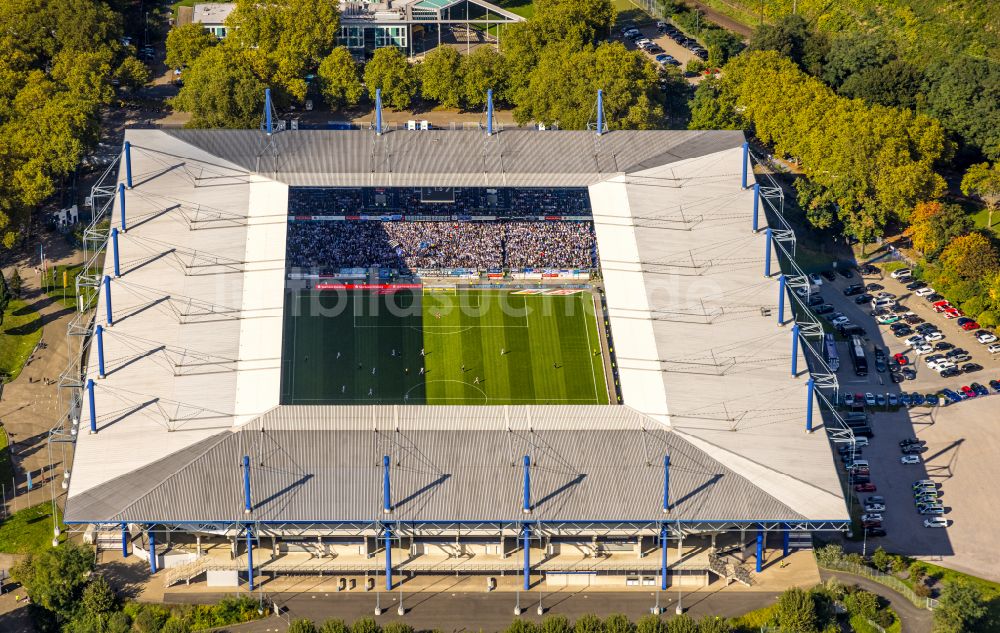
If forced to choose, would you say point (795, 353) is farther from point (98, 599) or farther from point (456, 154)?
point (98, 599)

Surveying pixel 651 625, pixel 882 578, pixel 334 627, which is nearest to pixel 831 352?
pixel 882 578

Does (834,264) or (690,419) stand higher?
(834,264)

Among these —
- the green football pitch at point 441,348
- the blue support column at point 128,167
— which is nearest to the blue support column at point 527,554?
the green football pitch at point 441,348

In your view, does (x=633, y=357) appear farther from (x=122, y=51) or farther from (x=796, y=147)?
(x=122, y=51)

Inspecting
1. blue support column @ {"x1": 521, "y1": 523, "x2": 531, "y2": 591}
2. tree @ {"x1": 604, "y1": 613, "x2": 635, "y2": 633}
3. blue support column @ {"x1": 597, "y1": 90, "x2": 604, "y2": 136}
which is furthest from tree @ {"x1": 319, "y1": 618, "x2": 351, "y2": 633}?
blue support column @ {"x1": 597, "y1": 90, "x2": 604, "y2": 136}

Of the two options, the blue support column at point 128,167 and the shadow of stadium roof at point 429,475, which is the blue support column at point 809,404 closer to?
the shadow of stadium roof at point 429,475

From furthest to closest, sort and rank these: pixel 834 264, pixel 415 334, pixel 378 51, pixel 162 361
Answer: pixel 378 51 → pixel 834 264 → pixel 415 334 → pixel 162 361

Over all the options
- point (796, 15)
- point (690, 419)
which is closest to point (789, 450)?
point (690, 419)
